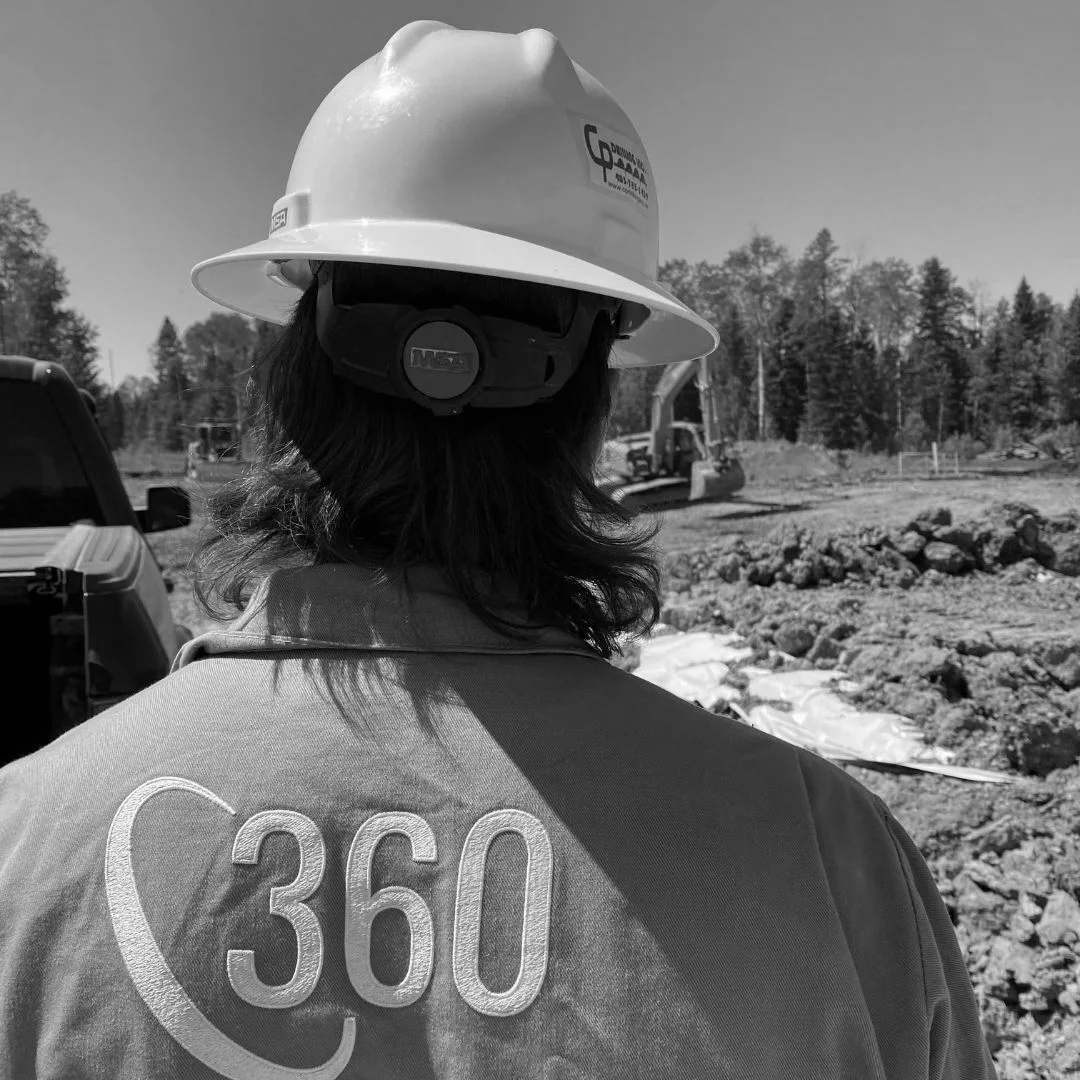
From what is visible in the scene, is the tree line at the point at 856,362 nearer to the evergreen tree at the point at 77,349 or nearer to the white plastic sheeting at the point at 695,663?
the evergreen tree at the point at 77,349

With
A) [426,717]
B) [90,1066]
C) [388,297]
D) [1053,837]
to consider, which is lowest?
[1053,837]

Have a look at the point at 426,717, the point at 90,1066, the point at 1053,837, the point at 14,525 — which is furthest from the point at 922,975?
the point at 14,525

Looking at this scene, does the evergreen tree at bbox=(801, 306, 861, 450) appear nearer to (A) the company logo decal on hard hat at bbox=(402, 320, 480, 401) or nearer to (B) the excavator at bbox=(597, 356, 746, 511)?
(B) the excavator at bbox=(597, 356, 746, 511)

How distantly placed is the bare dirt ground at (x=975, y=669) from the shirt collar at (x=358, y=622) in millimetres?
558

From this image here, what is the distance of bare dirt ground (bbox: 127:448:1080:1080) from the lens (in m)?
3.30

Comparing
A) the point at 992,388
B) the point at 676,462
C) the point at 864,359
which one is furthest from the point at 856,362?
the point at 676,462

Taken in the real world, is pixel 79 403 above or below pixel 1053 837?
above

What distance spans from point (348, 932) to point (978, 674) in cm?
608

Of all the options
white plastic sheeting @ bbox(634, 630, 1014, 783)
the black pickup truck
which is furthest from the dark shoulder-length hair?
white plastic sheeting @ bbox(634, 630, 1014, 783)

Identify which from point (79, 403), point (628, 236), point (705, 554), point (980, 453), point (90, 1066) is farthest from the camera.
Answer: point (980, 453)

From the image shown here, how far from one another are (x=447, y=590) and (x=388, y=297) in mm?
429

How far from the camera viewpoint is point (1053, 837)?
162 inches

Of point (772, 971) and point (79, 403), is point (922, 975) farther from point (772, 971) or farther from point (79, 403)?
point (79, 403)

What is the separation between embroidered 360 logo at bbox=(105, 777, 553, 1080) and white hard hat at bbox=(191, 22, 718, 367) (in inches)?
27.8
